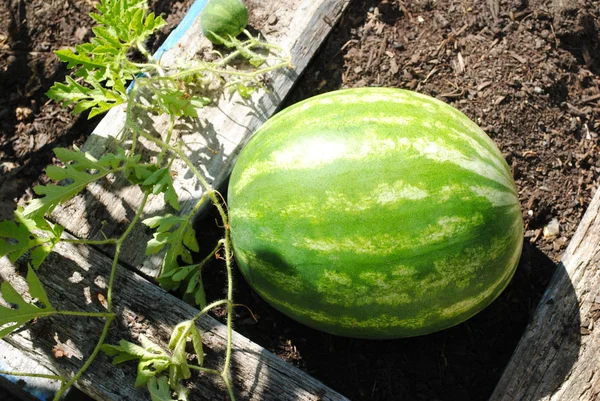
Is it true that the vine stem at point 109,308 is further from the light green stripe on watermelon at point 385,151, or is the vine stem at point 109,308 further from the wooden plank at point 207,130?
the light green stripe on watermelon at point 385,151

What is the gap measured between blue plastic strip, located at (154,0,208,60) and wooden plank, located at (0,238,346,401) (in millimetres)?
1049

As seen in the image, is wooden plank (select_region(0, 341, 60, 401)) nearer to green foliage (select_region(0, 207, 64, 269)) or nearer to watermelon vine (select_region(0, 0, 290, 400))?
watermelon vine (select_region(0, 0, 290, 400))

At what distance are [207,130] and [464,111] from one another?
129 centimetres

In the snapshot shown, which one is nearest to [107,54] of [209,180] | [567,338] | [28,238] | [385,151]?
[209,180]

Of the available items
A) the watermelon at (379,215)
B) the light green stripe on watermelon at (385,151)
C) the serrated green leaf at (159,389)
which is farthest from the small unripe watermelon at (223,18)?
the serrated green leaf at (159,389)

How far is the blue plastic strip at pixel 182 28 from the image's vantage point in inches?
118

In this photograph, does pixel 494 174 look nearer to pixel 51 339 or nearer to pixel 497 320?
pixel 497 320

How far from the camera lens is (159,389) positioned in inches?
89.4

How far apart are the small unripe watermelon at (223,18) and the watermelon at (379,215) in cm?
75

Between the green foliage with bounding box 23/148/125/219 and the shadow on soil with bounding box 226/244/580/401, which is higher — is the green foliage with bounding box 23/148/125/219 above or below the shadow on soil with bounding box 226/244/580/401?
above

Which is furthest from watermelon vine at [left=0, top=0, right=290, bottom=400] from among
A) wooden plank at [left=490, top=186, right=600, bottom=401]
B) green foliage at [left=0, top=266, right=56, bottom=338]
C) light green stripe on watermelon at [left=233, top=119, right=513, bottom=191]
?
wooden plank at [left=490, top=186, right=600, bottom=401]

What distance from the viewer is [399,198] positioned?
2.06 meters

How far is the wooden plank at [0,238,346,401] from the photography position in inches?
96.9

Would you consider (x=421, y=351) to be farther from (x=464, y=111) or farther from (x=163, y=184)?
(x=163, y=184)
